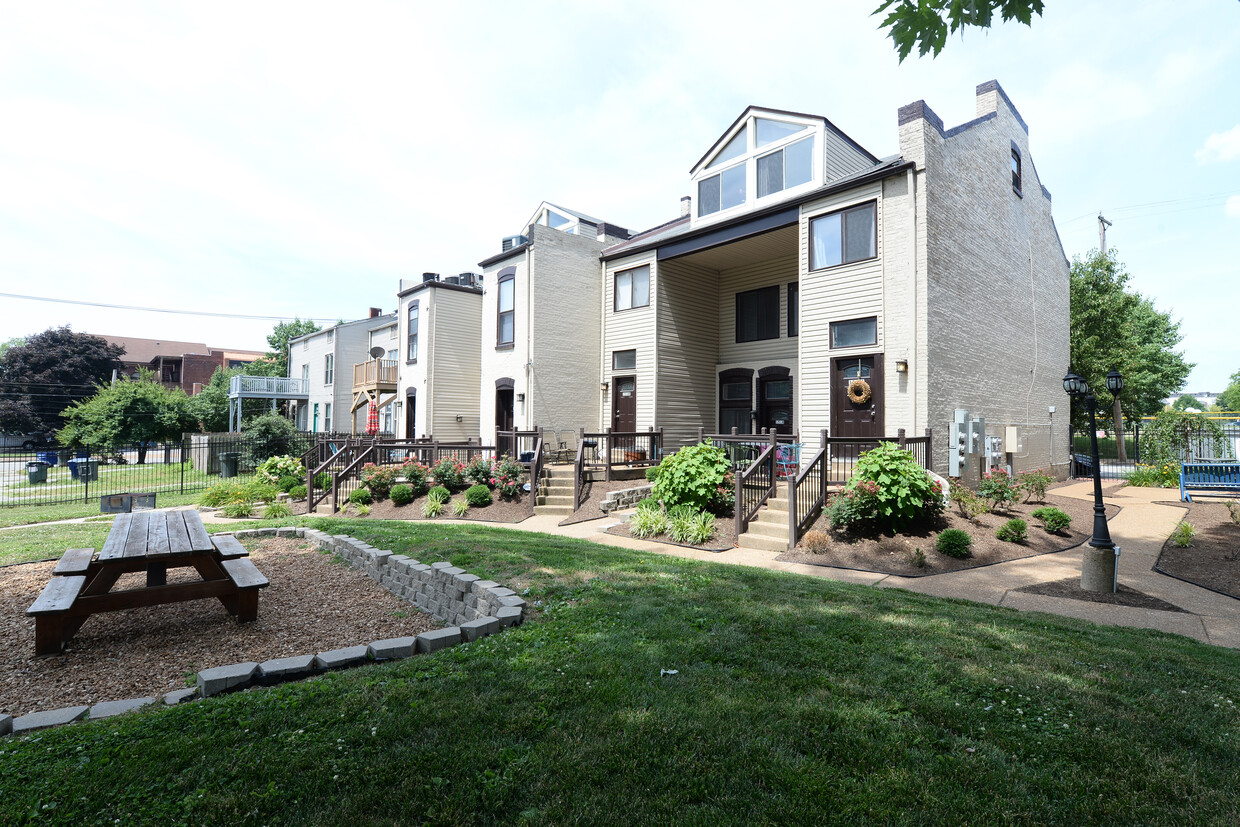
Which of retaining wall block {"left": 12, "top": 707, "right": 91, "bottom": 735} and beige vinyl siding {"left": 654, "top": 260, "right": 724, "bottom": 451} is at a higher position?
beige vinyl siding {"left": 654, "top": 260, "right": 724, "bottom": 451}

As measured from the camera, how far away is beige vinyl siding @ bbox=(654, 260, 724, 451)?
1733cm

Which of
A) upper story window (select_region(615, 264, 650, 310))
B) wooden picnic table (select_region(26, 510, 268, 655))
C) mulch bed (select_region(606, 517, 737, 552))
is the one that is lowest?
mulch bed (select_region(606, 517, 737, 552))

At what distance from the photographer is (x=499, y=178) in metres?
19.6

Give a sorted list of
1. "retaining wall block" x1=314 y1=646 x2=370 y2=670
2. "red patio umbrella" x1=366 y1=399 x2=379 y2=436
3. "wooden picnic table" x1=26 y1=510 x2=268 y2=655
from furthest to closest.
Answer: "red patio umbrella" x1=366 y1=399 x2=379 y2=436 → "wooden picnic table" x1=26 y1=510 x2=268 y2=655 → "retaining wall block" x1=314 y1=646 x2=370 y2=670

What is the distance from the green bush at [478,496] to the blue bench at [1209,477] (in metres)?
16.8

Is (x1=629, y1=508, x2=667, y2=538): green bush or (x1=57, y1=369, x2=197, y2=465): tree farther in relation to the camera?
(x1=57, y1=369, x2=197, y2=465): tree

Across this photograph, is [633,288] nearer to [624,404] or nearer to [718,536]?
[624,404]

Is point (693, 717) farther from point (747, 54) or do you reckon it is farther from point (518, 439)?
point (518, 439)

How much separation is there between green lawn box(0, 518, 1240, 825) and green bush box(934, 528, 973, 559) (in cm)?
419

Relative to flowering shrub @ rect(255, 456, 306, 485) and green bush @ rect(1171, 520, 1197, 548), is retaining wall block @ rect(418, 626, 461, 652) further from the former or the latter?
flowering shrub @ rect(255, 456, 306, 485)

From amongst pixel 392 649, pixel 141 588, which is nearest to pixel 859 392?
pixel 392 649

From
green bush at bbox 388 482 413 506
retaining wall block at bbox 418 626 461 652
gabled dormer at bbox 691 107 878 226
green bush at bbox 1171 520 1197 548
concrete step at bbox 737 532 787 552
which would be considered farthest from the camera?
gabled dormer at bbox 691 107 878 226

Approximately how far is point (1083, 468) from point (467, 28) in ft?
82.2

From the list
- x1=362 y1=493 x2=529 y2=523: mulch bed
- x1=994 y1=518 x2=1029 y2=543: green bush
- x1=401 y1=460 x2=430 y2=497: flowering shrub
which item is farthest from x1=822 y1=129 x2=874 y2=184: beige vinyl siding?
x1=401 y1=460 x2=430 y2=497: flowering shrub
